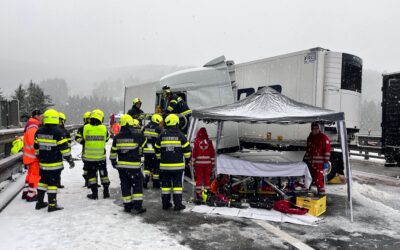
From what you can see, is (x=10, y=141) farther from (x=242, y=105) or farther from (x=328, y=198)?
(x=328, y=198)

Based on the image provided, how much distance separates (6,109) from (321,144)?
1152cm

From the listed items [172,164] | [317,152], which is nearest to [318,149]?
[317,152]

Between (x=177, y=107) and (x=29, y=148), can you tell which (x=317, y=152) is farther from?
(x=29, y=148)

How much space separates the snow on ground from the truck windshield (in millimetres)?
6396

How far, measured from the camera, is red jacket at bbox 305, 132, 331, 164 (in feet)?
25.2

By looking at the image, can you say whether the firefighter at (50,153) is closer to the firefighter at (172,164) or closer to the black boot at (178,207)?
the firefighter at (172,164)

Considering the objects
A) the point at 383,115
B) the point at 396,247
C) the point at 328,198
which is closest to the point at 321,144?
the point at 328,198

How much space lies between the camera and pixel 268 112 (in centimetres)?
686

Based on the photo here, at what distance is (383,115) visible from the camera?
1138 centimetres

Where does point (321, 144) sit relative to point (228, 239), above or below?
above

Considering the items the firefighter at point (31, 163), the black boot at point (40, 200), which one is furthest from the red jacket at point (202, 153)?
the firefighter at point (31, 163)

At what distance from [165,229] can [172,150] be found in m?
1.65

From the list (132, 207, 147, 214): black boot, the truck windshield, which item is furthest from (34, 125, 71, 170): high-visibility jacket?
the truck windshield

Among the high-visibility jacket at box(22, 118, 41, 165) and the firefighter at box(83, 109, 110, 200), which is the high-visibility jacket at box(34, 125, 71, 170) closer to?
the high-visibility jacket at box(22, 118, 41, 165)
